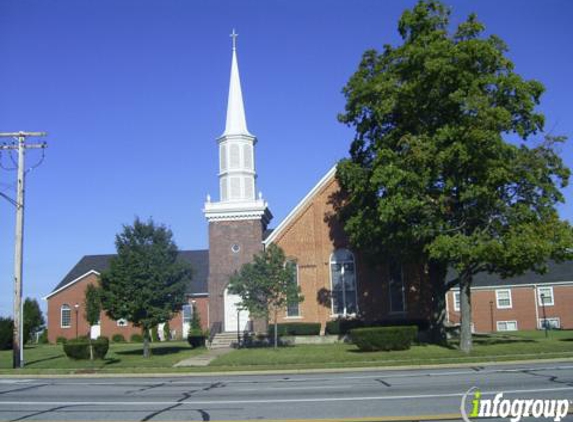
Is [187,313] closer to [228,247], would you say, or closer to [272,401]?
[228,247]

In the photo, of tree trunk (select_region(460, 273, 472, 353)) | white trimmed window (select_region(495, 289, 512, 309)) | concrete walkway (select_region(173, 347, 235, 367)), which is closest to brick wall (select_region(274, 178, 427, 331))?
concrete walkway (select_region(173, 347, 235, 367))

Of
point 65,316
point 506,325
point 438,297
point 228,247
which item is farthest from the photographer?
point 65,316

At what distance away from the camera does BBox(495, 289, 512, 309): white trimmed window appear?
166ft

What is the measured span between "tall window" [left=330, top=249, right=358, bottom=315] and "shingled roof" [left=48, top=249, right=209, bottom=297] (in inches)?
748

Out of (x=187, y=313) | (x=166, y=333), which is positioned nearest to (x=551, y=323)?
(x=187, y=313)

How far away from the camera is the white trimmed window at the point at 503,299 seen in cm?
5047

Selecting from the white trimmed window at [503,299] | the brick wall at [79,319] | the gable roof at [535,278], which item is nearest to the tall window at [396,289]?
the gable roof at [535,278]

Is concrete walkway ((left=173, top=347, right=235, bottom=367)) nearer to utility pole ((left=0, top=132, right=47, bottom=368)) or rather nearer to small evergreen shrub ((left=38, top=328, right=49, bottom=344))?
utility pole ((left=0, top=132, right=47, bottom=368))

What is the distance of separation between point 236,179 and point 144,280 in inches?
423

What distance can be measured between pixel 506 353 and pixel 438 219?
6177mm

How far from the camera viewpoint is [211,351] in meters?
32.8

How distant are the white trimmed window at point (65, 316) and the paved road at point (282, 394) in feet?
119

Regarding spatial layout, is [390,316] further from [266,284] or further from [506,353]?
[506,353]

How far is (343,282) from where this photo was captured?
38.6 metres
